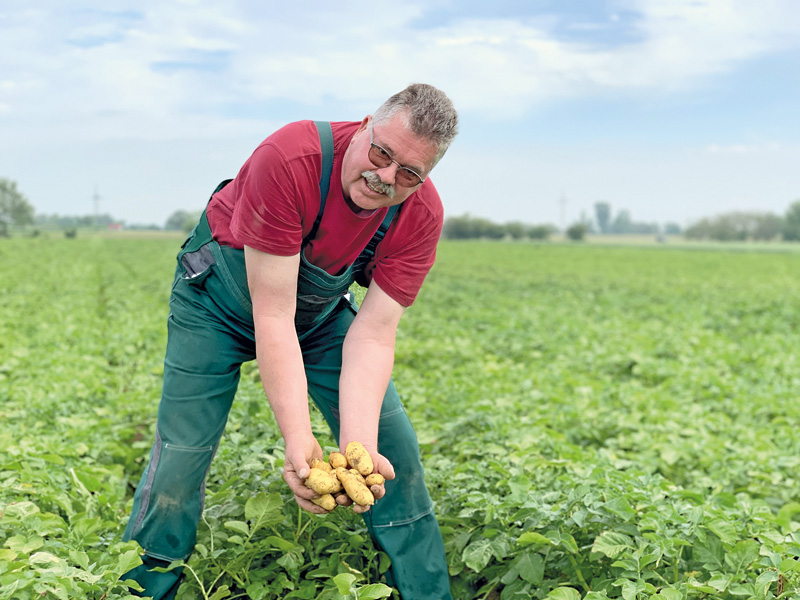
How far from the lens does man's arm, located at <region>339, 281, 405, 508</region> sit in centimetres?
246

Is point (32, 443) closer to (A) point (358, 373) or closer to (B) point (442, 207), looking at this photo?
(A) point (358, 373)

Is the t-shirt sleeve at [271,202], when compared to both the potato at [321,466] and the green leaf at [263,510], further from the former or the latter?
the green leaf at [263,510]

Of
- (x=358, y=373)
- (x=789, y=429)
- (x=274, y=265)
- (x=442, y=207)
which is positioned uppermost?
(x=442, y=207)

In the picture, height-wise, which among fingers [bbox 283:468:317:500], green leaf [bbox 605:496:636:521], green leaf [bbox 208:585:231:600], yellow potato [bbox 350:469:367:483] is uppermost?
yellow potato [bbox 350:469:367:483]

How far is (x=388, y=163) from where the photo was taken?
→ 2160mm

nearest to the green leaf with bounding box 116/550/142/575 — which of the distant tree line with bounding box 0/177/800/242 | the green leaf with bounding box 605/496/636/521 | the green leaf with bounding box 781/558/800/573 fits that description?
the green leaf with bounding box 605/496/636/521

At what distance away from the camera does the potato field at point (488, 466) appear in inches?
99.4

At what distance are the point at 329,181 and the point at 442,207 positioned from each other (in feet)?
1.52

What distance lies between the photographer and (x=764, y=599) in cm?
230

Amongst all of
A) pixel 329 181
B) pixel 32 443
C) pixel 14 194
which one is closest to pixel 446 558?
pixel 329 181

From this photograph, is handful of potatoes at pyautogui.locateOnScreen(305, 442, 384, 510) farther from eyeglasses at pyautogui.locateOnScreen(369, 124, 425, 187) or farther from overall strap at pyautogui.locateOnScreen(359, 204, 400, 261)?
eyeglasses at pyautogui.locateOnScreen(369, 124, 425, 187)

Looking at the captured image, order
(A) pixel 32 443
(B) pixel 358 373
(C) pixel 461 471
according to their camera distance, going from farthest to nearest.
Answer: (A) pixel 32 443 < (C) pixel 461 471 < (B) pixel 358 373

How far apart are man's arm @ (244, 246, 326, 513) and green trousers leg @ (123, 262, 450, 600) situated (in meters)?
0.27

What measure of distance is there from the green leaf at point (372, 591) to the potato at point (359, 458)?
341 mm
